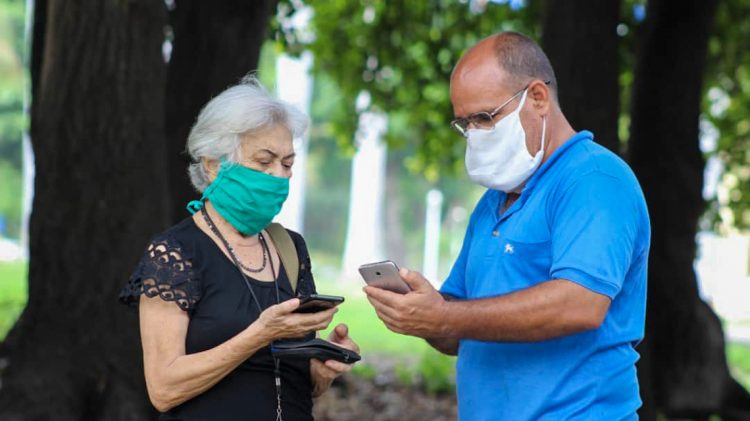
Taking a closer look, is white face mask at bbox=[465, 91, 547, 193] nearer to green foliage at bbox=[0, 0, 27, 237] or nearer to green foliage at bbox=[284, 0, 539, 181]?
green foliage at bbox=[284, 0, 539, 181]

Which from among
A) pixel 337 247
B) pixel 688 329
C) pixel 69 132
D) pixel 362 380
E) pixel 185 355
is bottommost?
pixel 337 247

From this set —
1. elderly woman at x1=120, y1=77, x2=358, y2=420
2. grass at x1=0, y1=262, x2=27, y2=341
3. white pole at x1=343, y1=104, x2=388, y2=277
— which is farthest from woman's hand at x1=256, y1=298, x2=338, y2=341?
white pole at x1=343, y1=104, x2=388, y2=277

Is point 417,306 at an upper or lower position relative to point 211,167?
lower

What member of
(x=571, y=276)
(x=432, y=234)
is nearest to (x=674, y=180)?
(x=571, y=276)

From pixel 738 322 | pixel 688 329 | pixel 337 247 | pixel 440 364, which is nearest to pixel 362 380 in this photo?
pixel 440 364

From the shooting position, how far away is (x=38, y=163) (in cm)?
661

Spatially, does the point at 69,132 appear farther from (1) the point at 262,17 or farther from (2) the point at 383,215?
(2) the point at 383,215

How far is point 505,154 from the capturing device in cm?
352

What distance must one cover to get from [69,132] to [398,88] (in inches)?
364

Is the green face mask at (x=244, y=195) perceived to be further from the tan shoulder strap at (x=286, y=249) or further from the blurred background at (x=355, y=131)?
the blurred background at (x=355, y=131)

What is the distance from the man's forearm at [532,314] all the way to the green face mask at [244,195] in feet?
2.70

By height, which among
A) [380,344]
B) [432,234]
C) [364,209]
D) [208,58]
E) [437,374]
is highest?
[208,58]

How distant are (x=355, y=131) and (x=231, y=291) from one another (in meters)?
12.4

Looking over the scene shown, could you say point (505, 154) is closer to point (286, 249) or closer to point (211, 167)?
point (286, 249)
